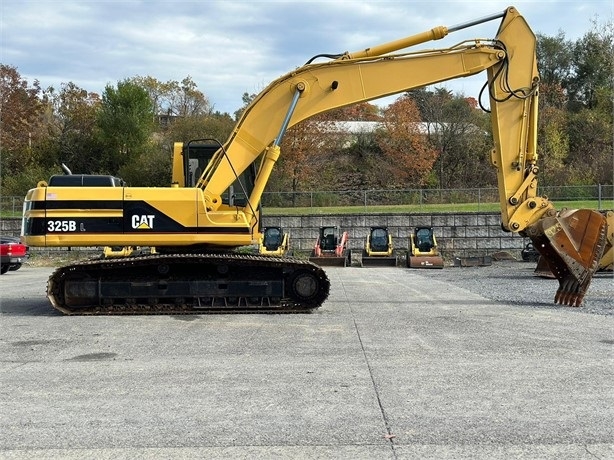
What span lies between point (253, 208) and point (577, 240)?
609 centimetres

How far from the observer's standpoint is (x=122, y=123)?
156 ft

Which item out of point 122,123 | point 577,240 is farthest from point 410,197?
point 577,240

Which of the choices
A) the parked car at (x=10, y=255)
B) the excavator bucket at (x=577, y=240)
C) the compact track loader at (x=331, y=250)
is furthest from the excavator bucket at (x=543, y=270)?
the parked car at (x=10, y=255)

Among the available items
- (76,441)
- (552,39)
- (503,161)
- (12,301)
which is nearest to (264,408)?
(76,441)

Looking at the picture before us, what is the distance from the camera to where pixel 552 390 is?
20.2ft

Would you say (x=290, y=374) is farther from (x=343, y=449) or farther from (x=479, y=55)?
(x=479, y=55)

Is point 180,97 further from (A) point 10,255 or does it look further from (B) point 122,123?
(A) point 10,255

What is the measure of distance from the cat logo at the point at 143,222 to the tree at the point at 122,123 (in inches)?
1471

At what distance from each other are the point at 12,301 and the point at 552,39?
188 feet

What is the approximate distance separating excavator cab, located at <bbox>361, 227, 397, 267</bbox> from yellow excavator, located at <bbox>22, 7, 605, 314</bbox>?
1457cm

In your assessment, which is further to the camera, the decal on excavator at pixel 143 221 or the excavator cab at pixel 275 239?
the excavator cab at pixel 275 239

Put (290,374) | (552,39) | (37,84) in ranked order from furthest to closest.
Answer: (552,39) < (37,84) < (290,374)

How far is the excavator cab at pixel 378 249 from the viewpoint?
27.7 metres

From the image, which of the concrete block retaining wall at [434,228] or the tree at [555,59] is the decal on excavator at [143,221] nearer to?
the concrete block retaining wall at [434,228]
